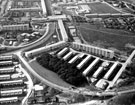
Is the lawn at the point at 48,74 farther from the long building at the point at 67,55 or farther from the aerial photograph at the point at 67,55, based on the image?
the long building at the point at 67,55

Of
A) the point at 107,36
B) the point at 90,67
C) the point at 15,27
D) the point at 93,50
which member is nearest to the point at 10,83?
the point at 90,67

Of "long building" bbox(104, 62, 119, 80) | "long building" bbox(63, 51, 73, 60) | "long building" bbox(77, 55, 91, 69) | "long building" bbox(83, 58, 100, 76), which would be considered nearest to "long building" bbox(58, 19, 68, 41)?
"long building" bbox(63, 51, 73, 60)

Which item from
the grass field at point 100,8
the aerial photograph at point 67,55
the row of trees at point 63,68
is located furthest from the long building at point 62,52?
the grass field at point 100,8

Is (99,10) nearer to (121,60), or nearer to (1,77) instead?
(121,60)

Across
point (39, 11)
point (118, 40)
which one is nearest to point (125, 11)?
point (118, 40)

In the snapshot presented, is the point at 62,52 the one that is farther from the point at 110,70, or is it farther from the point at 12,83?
the point at 12,83
